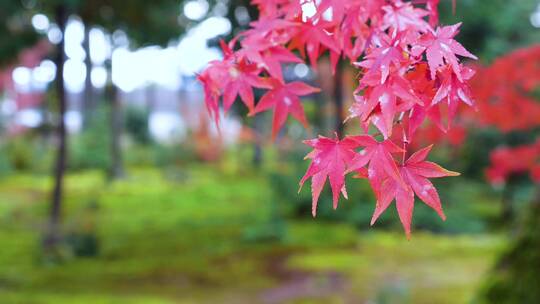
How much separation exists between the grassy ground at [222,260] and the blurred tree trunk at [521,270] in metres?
1.07

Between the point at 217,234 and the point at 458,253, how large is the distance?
3.57m

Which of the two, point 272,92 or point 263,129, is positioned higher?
point 263,129

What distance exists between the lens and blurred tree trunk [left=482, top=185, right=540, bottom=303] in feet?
12.0

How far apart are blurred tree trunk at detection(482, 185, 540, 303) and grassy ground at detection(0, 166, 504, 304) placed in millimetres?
1067

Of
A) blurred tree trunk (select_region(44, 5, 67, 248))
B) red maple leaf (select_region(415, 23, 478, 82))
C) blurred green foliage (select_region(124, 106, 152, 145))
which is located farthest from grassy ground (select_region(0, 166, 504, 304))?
blurred green foliage (select_region(124, 106, 152, 145))

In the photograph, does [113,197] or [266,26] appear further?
[113,197]

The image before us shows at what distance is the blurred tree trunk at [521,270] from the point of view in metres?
3.66

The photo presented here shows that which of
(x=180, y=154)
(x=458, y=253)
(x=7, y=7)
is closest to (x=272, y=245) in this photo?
(x=458, y=253)

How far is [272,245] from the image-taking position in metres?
8.84

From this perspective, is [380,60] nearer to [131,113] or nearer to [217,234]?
[217,234]

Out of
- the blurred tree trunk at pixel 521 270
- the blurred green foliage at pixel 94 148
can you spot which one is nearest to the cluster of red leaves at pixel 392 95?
the blurred tree trunk at pixel 521 270

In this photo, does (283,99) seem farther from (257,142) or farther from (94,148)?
(257,142)

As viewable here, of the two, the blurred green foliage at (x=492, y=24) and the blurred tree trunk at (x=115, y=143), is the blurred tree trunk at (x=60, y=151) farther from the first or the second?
the blurred tree trunk at (x=115, y=143)

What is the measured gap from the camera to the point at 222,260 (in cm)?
793
